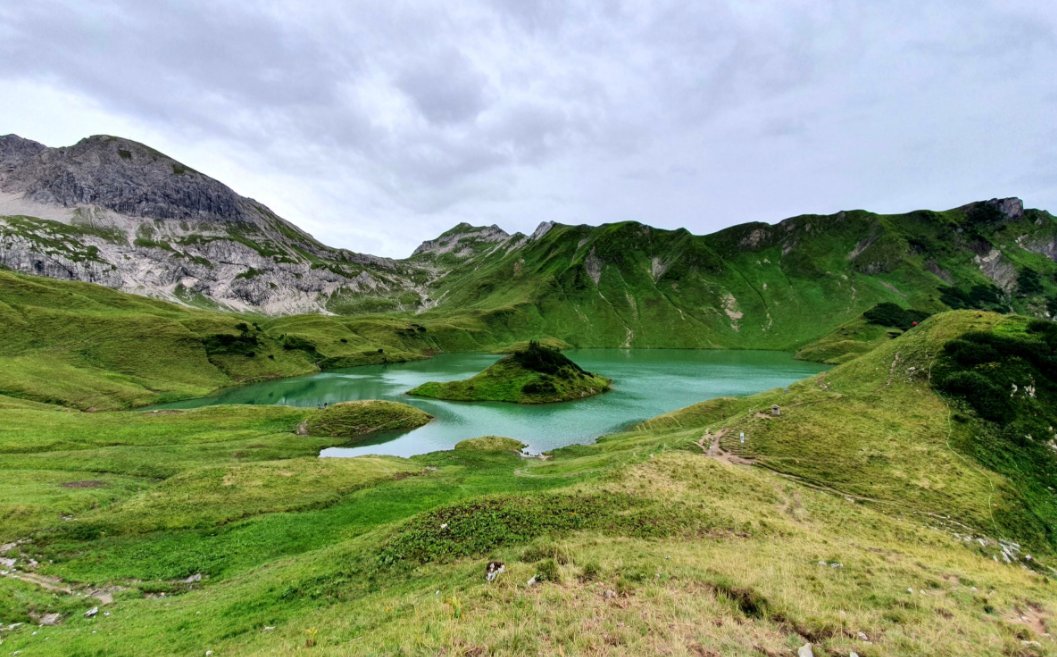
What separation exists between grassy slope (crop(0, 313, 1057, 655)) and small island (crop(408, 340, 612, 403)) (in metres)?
59.8

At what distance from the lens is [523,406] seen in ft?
352

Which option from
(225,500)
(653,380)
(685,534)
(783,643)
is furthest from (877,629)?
(653,380)

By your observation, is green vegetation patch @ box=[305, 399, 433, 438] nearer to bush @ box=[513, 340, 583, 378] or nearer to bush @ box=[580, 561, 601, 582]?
bush @ box=[513, 340, 583, 378]

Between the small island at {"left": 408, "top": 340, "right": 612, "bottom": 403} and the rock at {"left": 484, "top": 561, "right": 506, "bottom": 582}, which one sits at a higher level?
the rock at {"left": 484, "top": 561, "right": 506, "bottom": 582}

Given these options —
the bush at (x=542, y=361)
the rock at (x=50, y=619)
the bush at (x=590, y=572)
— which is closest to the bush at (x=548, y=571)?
the bush at (x=590, y=572)

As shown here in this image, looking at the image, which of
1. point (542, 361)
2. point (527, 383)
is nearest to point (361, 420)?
point (527, 383)

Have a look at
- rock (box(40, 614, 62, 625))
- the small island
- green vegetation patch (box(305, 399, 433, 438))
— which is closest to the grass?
rock (box(40, 614, 62, 625))

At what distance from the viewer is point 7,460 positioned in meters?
44.8

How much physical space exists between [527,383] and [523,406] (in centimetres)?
986

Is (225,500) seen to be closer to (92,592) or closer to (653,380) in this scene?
(92,592)

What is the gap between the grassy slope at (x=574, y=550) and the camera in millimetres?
13539

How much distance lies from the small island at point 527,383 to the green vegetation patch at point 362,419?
26846 mm

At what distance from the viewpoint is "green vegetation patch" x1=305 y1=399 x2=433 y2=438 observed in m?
77.2

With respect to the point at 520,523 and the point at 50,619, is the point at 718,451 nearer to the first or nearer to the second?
the point at 520,523
